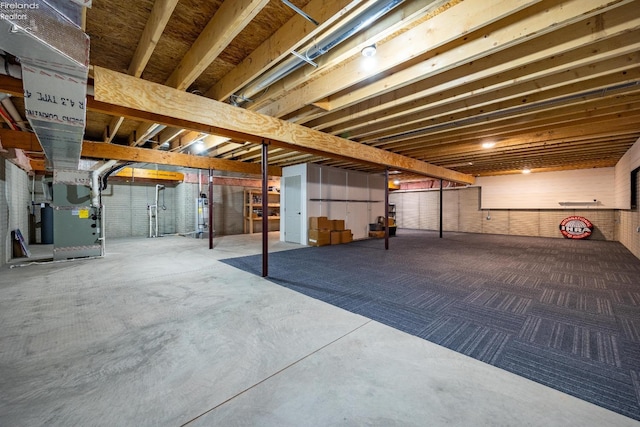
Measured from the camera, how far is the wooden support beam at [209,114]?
95.1 inches

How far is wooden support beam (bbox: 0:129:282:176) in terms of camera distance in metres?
4.45

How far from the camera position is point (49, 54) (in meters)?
1.58

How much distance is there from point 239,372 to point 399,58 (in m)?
2.88

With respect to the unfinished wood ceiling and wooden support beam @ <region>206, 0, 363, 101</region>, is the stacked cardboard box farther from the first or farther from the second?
wooden support beam @ <region>206, 0, 363, 101</region>

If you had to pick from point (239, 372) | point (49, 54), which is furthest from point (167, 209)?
point (239, 372)

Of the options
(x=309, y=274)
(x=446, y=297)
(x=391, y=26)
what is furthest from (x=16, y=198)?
(x=446, y=297)

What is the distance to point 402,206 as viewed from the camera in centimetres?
1318

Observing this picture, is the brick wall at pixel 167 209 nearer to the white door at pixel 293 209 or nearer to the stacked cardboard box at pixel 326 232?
the white door at pixel 293 209

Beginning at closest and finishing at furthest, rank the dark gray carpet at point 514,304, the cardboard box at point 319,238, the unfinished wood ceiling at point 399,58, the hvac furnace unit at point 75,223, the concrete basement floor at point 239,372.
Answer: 1. the concrete basement floor at point 239,372
2. the dark gray carpet at point 514,304
3. the unfinished wood ceiling at point 399,58
4. the hvac furnace unit at point 75,223
5. the cardboard box at point 319,238

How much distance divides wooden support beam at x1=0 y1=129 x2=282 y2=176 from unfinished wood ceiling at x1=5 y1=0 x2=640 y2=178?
0.75 metres

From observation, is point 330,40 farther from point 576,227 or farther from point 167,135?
point 576,227

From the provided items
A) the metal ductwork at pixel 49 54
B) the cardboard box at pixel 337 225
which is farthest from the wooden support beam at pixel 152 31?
the cardboard box at pixel 337 225

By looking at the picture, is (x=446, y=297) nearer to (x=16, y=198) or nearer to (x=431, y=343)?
(x=431, y=343)

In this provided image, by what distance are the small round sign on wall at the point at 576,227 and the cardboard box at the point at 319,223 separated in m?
8.41
